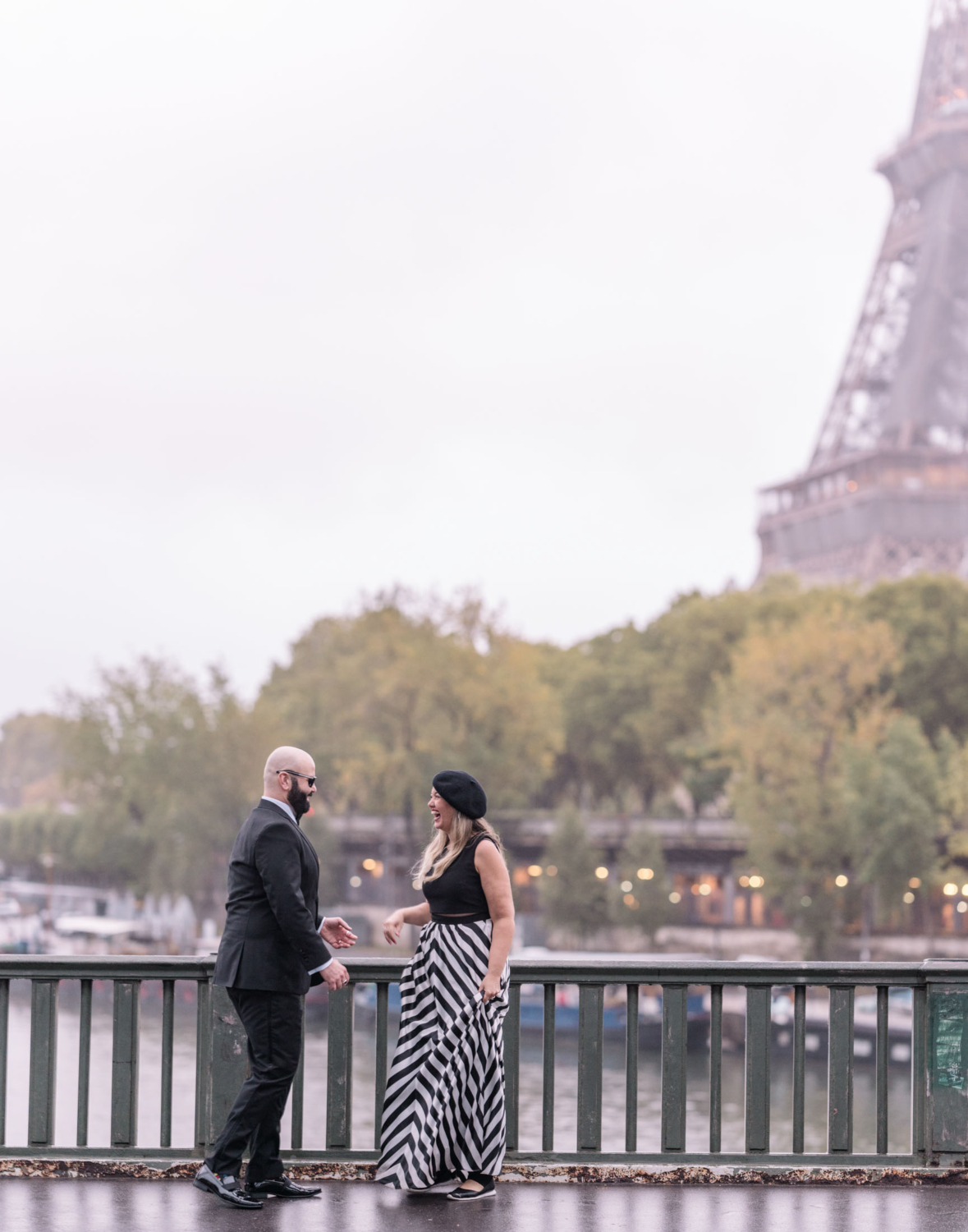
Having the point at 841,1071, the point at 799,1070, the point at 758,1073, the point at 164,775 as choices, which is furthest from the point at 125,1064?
the point at 164,775

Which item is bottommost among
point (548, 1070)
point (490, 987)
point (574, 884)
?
point (574, 884)

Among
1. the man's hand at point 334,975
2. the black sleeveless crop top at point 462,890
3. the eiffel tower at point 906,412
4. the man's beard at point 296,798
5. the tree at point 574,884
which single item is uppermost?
the eiffel tower at point 906,412

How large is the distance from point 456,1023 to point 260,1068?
0.83 metres

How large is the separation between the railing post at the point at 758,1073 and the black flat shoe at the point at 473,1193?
1266mm

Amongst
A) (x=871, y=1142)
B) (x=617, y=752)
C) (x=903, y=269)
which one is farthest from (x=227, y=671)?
(x=903, y=269)

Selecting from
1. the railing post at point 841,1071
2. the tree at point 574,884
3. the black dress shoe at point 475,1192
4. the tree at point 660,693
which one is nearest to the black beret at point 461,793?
the black dress shoe at point 475,1192

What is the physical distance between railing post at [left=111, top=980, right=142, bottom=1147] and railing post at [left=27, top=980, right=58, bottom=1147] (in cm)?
28

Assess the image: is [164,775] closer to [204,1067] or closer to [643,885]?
[643,885]

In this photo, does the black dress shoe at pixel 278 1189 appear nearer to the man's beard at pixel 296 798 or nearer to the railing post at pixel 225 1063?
the railing post at pixel 225 1063

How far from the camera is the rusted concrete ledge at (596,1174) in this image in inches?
275

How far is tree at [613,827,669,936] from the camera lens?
193ft

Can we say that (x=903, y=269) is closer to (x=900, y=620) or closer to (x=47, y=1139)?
(x=900, y=620)

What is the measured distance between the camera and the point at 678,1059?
728cm

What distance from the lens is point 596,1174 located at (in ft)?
23.2
